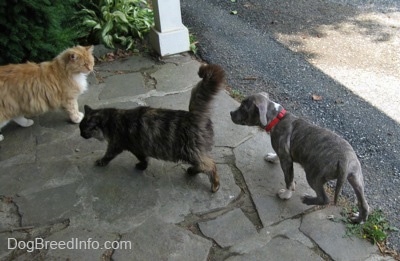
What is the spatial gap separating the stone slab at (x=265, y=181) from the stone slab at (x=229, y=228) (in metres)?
0.14

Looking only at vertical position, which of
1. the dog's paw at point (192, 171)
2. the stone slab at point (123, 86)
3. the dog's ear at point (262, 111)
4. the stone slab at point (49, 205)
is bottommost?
the stone slab at point (49, 205)

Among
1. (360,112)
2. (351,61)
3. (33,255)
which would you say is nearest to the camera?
(33,255)

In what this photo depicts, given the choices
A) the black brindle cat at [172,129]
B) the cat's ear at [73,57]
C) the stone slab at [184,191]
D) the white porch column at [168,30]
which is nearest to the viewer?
the black brindle cat at [172,129]

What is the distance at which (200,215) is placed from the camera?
3.03 metres

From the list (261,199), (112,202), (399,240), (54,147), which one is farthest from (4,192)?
(399,240)

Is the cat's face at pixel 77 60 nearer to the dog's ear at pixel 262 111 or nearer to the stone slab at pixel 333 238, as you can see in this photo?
the dog's ear at pixel 262 111

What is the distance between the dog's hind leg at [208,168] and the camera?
3074 mm

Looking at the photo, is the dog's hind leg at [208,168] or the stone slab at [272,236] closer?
the stone slab at [272,236]

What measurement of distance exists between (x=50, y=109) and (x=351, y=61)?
12.6 ft

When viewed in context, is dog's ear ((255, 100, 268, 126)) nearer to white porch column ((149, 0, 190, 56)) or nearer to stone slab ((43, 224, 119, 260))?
stone slab ((43, 224, 119, 260))

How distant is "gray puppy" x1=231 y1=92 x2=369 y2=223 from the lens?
2.71m

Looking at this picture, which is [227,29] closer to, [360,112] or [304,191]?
[360,112]

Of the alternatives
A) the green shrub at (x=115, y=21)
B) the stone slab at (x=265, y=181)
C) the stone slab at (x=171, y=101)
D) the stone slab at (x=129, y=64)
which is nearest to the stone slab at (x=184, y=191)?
the stone slab at (x=265, y=181)

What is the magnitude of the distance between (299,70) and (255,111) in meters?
2.09
